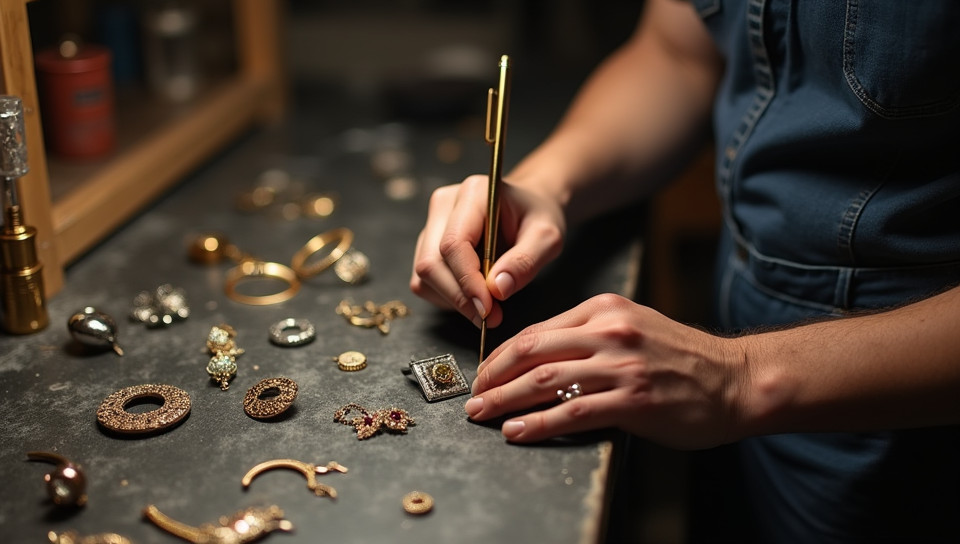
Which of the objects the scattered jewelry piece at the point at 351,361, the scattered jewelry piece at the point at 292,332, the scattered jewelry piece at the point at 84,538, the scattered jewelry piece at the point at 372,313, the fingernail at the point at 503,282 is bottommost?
the scattered jewelry piece at the point at 372,313

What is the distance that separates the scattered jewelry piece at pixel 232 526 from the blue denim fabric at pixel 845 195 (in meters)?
0.65

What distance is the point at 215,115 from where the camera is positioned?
162 cm

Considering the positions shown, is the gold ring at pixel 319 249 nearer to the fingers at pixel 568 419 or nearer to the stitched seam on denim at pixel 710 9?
the fingers at pixel 568 419

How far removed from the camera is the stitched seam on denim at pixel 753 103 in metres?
1.05

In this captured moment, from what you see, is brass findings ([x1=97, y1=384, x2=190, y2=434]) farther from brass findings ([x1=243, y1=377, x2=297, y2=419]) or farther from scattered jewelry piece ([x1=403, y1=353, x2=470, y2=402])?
scattered jewelry piece ([x1=403, y1=353, x2=470, y2=402])

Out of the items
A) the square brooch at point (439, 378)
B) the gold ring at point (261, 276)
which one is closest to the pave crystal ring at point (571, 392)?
the square brooch at point (439, 378)

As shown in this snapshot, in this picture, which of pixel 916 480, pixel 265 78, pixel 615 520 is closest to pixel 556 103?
pixel 265 78

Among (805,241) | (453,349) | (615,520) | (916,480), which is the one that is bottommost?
(615,520)

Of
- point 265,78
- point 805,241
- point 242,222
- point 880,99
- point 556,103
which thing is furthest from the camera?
point 556,103

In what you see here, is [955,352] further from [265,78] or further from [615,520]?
[265,78]

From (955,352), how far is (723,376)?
215mm

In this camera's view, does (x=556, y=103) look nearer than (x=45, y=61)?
No

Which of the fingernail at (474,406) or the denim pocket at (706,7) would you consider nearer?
the fingernail at (474,406)

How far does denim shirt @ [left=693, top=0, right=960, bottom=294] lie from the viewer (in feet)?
2.96
